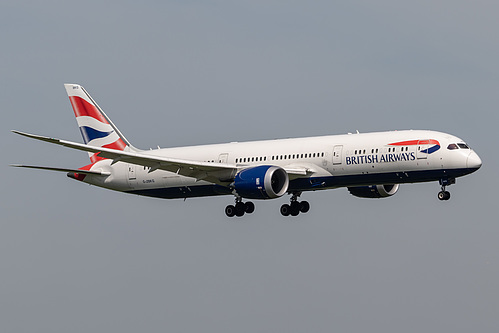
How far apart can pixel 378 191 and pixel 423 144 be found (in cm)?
927

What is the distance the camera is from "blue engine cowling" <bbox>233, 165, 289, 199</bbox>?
6288cm

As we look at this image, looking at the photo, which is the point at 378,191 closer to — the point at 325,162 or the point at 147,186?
the point at 325,162

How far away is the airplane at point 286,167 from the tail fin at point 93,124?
2.09 meters

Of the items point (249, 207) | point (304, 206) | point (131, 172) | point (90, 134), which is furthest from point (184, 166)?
point (90, 134)

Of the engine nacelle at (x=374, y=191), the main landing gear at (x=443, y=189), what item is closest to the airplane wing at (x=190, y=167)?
the engine nacelle at (x=374, y=191)

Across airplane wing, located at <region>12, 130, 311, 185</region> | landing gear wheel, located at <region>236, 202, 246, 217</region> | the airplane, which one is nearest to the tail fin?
the airplane

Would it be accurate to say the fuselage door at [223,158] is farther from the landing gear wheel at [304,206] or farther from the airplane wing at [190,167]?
the landing gear wheel at [304,206]

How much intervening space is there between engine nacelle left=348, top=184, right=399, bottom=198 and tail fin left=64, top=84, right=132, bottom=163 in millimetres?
16908

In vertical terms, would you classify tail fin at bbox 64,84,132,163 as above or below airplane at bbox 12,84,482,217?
above

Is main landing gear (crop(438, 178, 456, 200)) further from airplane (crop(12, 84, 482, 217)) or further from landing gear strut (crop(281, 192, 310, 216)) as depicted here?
landing gear strut (crop(281, 192, 310, 216))

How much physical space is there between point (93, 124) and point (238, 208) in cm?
1372

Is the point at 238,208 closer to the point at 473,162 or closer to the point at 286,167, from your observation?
the point at 286,167

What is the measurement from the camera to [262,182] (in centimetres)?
6288

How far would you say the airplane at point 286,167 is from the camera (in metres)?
62.0
